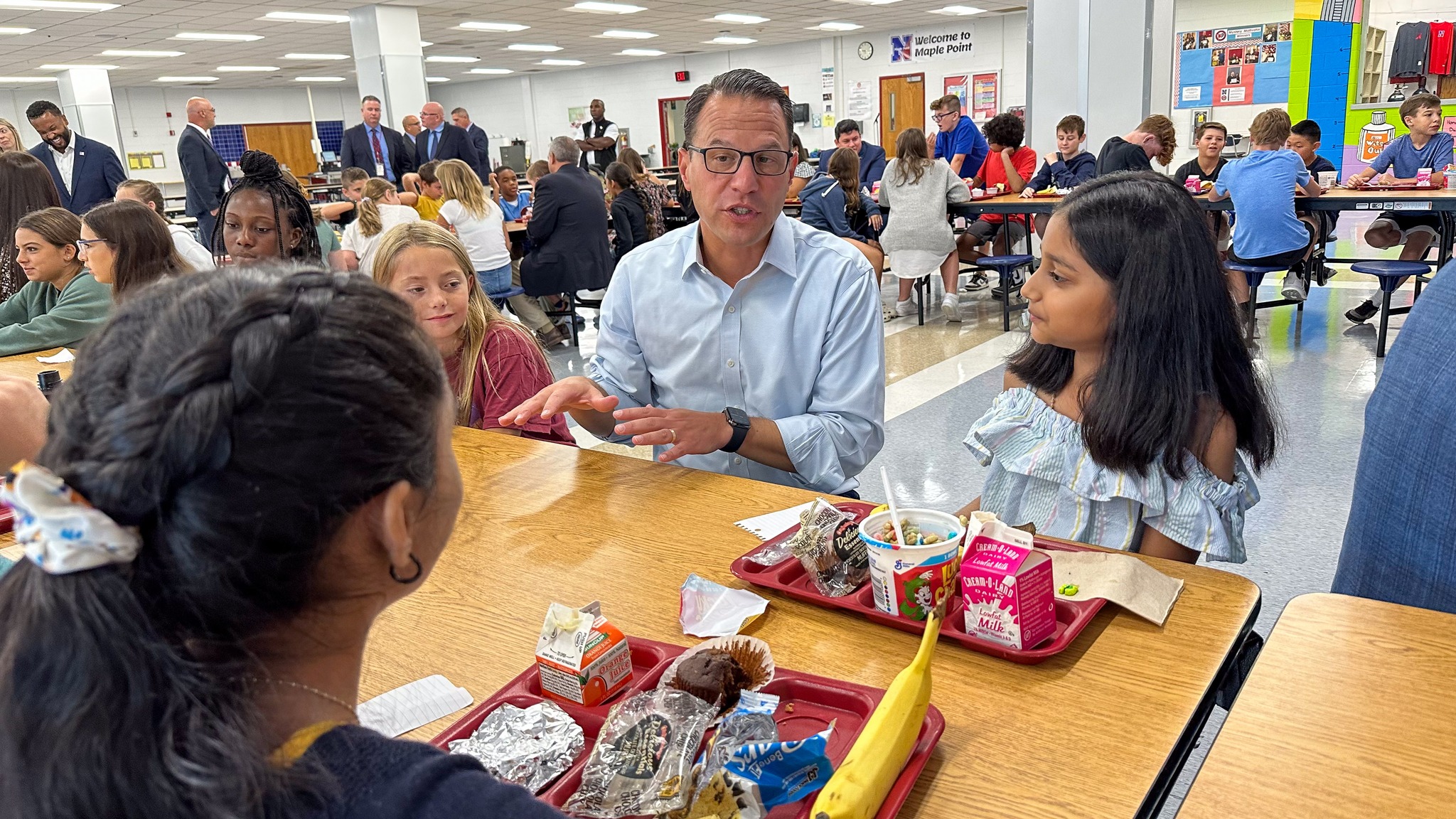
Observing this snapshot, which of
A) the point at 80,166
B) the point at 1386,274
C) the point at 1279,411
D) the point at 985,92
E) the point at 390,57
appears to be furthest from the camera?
the point at 985,92

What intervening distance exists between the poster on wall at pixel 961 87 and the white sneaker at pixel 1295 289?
10209 mm

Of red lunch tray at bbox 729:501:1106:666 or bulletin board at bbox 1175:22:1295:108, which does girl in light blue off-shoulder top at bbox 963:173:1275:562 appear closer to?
red lunch tray at bbox 729:501:1106:666

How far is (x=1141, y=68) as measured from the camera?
25.1 feet

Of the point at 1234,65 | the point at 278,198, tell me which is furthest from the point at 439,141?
the point at 1234,65

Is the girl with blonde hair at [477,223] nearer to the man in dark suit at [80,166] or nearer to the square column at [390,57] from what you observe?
the man in dark suit at [80,166]

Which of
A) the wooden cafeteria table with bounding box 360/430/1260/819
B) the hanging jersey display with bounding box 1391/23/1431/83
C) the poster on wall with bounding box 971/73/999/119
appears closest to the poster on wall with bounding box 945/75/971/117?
the poster on wall with bounding box 971/73/999/119

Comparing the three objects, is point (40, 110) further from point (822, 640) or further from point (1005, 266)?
point (822, 640)

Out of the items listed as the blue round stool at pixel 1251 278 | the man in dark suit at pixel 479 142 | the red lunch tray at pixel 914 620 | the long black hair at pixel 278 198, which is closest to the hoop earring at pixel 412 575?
the red lunch tray at pixel 914 620

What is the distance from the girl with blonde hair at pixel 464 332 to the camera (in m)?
2.15

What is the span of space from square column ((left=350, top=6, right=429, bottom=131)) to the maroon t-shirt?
9.72 meters

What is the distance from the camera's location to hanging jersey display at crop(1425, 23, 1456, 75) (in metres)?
10.2

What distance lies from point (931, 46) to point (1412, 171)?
32.8 ft

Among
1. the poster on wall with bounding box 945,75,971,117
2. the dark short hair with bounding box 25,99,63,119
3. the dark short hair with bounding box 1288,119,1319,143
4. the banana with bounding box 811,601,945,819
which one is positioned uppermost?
the poster on wall with bounding box 945,75,971,117

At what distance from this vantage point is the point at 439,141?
30.5 feet
